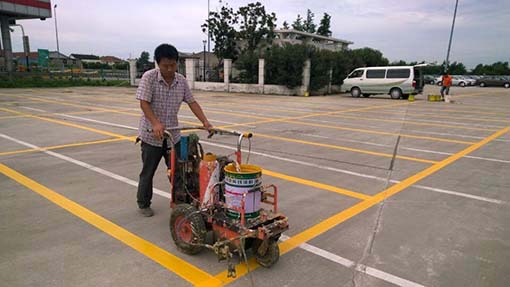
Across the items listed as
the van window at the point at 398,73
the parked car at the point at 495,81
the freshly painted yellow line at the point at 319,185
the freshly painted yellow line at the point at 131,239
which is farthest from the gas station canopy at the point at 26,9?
the parked car at the point at 495,81

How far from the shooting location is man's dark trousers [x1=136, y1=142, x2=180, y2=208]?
377 cm

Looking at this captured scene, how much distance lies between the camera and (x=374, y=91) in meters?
22.1

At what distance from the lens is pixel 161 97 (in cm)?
365

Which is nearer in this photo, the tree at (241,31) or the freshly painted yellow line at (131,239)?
the freshly painted yellow line at (131,239)

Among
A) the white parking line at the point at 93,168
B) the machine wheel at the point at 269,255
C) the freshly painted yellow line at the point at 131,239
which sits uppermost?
the machine wheel at the point at 269,255

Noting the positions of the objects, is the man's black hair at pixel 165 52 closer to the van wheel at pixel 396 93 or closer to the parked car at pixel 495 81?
the van wheel at pixel 396 93

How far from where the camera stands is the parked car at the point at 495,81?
1538 inches

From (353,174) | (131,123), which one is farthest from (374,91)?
(353,174)

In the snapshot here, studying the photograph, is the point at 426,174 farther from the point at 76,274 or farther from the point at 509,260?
the point at 76,274

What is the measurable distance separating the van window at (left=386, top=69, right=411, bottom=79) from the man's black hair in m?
19.9

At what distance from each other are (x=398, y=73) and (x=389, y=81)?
0.66 m

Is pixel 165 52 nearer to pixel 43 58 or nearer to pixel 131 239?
pixel 131 239

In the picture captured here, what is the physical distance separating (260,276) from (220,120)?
8.97 m

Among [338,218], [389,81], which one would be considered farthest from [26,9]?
[338,218]
